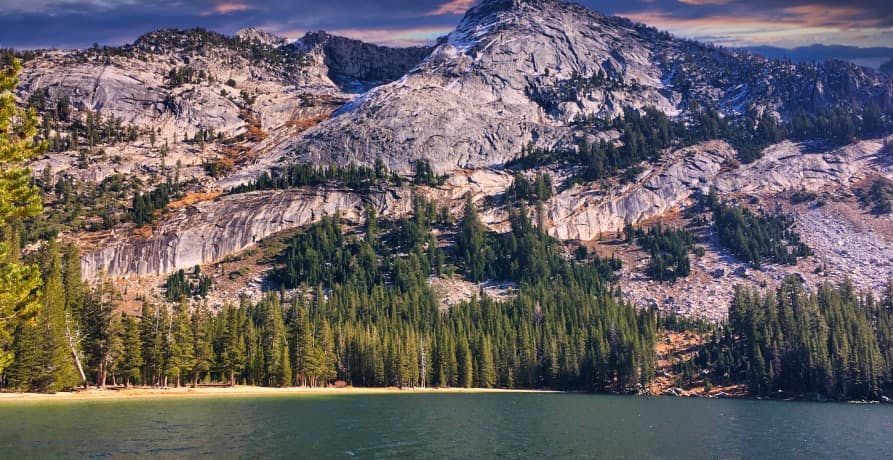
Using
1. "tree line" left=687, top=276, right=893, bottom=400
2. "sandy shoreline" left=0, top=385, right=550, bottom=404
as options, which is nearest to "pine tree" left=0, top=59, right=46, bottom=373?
"sandy shoreline" left=0, top=385, right=550, bottom=404

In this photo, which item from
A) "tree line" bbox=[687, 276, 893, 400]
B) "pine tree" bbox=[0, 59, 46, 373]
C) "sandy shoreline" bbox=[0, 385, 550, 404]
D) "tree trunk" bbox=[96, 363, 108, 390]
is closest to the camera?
"pine tree" bbox=[0, 59, 46, 373]

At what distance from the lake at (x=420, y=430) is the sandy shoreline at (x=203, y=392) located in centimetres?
519

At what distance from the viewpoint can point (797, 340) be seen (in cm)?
14938

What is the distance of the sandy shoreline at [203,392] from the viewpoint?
97688 mm

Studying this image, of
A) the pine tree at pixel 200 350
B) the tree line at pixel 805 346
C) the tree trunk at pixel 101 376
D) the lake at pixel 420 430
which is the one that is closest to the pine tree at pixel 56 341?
the tree trunk at pixel 101 376

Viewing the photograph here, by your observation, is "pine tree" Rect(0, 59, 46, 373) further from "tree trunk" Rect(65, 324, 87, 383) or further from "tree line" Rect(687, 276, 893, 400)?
"tree line" Rect(687, 276, 893, 400)

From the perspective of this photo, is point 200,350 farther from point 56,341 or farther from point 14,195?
point 14,195

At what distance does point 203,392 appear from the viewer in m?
118

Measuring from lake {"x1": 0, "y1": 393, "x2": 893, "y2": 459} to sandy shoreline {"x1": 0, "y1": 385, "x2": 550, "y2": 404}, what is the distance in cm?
519

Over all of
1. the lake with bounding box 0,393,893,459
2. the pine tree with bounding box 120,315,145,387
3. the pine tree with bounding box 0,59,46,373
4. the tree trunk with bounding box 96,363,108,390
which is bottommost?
the lake with bounding box 0,393,893,459

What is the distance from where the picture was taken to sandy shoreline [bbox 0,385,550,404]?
320ft

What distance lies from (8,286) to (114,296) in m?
97.0

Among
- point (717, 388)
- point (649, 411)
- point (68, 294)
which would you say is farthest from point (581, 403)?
point (68, 294)

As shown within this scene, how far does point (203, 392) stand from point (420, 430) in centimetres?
5815
